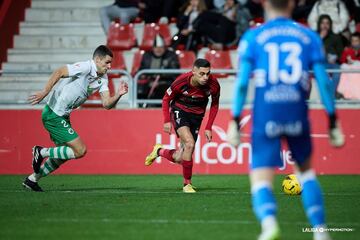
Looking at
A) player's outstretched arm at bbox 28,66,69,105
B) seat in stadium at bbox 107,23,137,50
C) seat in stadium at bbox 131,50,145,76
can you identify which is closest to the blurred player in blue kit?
player's outstretched arm at bbox 28,66,69,105

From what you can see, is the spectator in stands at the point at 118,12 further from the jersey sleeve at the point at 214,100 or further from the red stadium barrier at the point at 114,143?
the jersey sleeve at the point at 214,100

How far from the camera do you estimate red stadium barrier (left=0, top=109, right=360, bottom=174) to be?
18.1 metres

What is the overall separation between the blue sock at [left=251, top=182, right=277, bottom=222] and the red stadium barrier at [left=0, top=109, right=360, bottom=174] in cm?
1033

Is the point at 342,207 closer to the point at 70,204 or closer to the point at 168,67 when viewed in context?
the point at 70,204

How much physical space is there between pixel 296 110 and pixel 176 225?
2.41 metres

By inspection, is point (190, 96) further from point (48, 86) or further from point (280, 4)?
point (280, 4)

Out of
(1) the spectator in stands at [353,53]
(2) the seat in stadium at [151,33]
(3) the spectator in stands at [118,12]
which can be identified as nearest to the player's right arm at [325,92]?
(1) the spectator in stands at [353,53]

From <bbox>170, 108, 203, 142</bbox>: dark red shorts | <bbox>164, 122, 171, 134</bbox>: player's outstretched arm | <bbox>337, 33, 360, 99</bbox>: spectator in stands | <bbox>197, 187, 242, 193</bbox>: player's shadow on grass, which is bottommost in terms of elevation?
<bbox>197, 187, 242, 193</bbox>: player's shadow on grass

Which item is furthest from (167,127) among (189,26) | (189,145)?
(189,26)

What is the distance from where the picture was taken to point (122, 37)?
22.0m

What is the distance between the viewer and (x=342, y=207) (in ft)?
37.7

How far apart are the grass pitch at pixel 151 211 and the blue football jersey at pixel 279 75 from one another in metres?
1.47

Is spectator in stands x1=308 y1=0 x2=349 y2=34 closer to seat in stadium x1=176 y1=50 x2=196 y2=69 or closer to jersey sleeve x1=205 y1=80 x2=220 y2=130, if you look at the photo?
seat in stadium x1=176 y1=50 x2=196 y2=69

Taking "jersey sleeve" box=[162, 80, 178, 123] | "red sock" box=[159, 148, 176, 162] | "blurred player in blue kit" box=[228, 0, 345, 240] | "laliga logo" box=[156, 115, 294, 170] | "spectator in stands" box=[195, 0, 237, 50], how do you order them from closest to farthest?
"blurred player in blue kit" box=[228, 0, 345, 240] < "jersey sleeve" box=[162, 80, 178, 123] < "red sock" box=[159, 148, 176, 162] < "laliga logo" box=[156, 115, 294, 170] < "spectator in stands" box=[195, 0, 237, 50]
